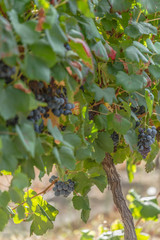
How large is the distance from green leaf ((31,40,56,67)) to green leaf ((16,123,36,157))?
0.38 feet

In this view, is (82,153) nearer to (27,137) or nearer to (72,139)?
(72,139)

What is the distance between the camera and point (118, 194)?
4.47 feet

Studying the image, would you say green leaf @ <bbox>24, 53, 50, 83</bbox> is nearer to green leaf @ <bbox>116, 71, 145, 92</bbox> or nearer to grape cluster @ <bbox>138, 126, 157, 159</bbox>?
green leaf @ <bbox>116, 71, 145, 92</bbox>

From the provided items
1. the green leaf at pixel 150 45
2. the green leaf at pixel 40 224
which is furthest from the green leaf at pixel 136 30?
the green leaf at pixel 40 224

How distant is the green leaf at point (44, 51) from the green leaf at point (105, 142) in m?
0.52

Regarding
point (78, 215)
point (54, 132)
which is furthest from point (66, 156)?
point (78, 215)

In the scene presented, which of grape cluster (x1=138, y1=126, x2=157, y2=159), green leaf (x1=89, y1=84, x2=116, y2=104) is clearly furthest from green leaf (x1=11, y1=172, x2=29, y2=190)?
grape cluster (x1=138, y1=126, x2=157, y2=159)

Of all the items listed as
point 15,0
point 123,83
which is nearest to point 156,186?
point 123,83

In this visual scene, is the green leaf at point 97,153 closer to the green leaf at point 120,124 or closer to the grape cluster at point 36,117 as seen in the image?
the green leaf at point 120,124

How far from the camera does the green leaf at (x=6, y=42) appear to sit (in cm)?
57

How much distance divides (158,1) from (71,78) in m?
0.49

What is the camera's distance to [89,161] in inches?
46.2

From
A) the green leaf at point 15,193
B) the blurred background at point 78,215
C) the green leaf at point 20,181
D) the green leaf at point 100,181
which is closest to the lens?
the green leaf at point 20,181

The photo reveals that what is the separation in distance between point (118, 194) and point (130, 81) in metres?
0.53
